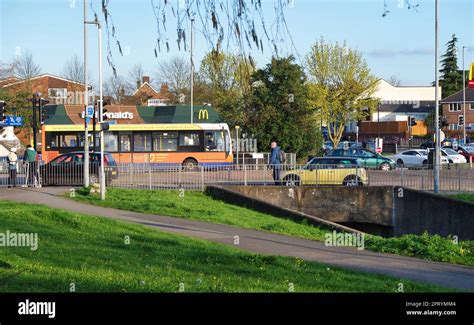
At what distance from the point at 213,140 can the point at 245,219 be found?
24739 mm

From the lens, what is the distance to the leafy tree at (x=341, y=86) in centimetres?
5972

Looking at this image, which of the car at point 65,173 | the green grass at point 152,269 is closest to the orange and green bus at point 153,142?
the car at point 65,173

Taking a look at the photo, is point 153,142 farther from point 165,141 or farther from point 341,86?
point 341,86

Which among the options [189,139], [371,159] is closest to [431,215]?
[371,159]

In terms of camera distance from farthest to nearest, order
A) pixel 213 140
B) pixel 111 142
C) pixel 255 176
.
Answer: pixel 213 140 → pixel 111 142 → pixel 255 176

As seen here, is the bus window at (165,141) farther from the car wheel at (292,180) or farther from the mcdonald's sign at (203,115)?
the car wheel at (292,180)

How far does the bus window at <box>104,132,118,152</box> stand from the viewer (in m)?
45.8

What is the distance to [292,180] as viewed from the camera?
96.8 feet

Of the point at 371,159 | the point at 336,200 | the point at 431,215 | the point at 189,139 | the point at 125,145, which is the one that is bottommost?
the point at 431,215

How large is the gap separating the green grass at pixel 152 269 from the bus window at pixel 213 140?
3032 centimetres

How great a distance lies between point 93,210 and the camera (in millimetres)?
22672
